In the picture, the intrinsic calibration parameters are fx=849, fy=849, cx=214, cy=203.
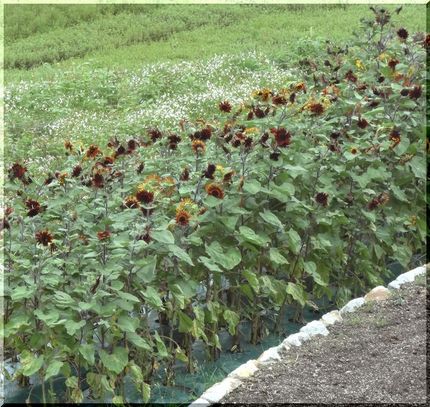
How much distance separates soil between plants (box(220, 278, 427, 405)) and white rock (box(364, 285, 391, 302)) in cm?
9

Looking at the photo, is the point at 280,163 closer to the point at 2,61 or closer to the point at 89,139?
the point at 89,139

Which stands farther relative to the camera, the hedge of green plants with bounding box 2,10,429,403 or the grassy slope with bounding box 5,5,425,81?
the grassy slope with bounding box 5,5,425,81

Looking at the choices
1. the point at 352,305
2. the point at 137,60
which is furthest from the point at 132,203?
the point at 137,60

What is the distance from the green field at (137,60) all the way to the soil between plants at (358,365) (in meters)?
4.01

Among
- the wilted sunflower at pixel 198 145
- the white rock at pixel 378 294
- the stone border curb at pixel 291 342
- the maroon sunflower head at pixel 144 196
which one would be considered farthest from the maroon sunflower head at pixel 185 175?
the white rock at pixel 378 294

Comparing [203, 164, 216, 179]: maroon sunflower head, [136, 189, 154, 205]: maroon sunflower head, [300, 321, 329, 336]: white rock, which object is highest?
[136, 189, 154, 205]: maroon sunflower head

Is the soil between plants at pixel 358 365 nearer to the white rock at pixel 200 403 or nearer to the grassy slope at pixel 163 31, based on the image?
the white rock at pixel 200 403

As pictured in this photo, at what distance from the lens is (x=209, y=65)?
11.0 m

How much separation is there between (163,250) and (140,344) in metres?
0.43

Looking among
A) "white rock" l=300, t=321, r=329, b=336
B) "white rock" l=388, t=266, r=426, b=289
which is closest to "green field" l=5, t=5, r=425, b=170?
"white rock" l=388, t=266, r=426, b=289

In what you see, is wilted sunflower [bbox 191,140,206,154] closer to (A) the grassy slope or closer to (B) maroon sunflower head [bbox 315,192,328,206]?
(B) maroon sunflower head [bbox 315,192,328,206]

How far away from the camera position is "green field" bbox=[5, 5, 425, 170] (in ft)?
28.9

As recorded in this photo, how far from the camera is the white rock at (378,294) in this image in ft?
15.0

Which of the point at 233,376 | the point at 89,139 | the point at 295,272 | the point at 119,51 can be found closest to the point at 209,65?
the point at 119,51
